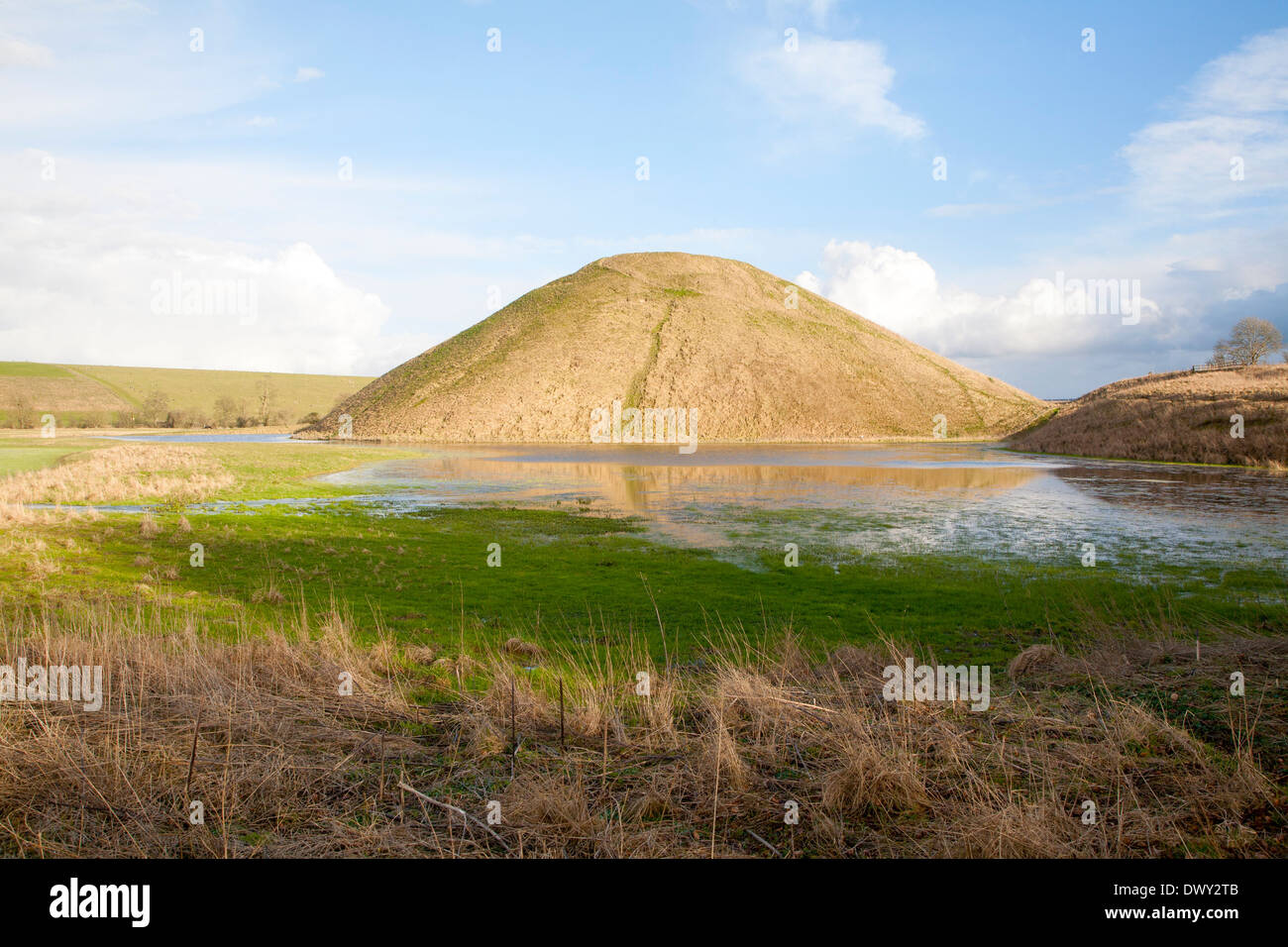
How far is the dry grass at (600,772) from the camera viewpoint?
468 centimetres

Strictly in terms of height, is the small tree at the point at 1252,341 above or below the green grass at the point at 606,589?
above

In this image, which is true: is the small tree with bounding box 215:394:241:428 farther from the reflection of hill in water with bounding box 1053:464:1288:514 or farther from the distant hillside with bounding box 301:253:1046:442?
the reflection of hill in water with bounding box 1053:464:1288:514

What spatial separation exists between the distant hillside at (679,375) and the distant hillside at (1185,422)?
36485mm

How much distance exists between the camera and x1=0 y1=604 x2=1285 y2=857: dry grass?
468 centimetres

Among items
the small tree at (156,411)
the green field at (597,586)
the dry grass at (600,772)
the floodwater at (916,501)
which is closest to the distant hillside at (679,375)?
the small tree at (156,411)

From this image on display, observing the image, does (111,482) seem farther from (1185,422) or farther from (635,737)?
(1185,422)

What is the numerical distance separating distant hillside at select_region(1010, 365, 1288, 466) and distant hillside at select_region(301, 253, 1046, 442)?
36485 mm

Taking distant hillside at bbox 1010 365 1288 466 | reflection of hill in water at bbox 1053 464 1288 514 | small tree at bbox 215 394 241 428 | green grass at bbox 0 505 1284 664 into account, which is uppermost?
small tree at bbox 215 394 241 428

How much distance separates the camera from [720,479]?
140 feet

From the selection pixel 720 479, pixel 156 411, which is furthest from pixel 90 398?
pixel 720 479

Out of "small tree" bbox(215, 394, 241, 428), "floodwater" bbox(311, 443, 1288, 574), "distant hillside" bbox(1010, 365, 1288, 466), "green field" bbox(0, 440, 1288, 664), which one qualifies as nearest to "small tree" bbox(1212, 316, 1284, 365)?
"distant hillside" bbox(1010, 365, 1288, 466)

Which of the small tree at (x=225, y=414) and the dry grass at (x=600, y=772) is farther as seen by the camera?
the small tree at (x=225, y=414)

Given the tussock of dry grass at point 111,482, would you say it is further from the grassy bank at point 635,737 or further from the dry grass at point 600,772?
the dry grass at point 600,772
